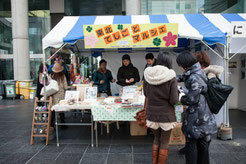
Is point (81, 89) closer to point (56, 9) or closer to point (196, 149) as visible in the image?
point (196, 149)

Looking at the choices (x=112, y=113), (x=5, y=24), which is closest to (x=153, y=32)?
(x=112, y=113)

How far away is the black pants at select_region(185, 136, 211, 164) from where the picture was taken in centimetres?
207

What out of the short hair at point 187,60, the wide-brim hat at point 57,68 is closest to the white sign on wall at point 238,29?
the short hair at point 187,60

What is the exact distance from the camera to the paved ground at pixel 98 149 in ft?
9.50

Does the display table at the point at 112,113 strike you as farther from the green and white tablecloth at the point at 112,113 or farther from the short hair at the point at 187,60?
the short hair at the point at 187,60

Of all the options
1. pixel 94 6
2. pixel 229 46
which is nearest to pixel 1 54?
pixel 94 6

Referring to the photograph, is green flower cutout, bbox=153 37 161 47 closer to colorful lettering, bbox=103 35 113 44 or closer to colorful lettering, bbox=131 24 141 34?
colorful lettering, bbox=131 24 141 34

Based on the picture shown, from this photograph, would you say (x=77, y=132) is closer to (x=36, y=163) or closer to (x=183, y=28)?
(x=36, y=163)

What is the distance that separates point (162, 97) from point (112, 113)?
1.45 metres

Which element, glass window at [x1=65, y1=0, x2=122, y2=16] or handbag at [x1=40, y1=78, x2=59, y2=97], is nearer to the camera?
handbag at [x1=40, y1=78, x2=59, y2=97]

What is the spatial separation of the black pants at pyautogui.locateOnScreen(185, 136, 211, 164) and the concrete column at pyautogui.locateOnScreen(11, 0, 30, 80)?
1018 centimetres

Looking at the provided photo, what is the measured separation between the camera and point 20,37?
9.58 metres

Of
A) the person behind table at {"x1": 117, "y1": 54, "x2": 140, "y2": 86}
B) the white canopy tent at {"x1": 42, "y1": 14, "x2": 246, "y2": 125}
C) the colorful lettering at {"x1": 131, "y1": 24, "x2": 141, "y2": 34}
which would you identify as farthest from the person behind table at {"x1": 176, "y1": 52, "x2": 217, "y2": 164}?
the person behind table at {"x1": 117, "y1": 54, "x2": 140, "y2": 86}

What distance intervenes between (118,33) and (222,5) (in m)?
6.69
